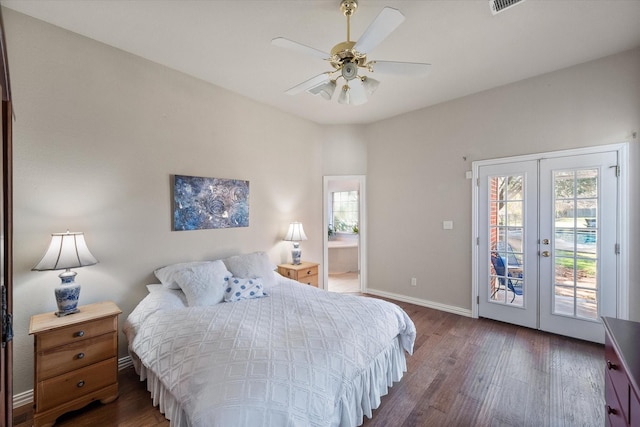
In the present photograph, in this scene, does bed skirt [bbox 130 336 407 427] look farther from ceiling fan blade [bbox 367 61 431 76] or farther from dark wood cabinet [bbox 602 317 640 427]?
ceiling fan blade [bbox 367 61 431 76]

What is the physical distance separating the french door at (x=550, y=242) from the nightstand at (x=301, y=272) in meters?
2.21

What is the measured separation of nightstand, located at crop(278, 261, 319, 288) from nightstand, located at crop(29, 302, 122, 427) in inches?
77.7

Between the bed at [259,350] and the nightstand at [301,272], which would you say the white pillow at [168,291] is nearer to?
the bed at [259,350]

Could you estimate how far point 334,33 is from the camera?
92.0 inches

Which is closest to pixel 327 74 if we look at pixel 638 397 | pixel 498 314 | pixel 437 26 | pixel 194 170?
pixel 437 26

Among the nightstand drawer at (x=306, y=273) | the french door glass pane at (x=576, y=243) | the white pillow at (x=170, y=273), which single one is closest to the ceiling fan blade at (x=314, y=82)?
the white pillow at (x=170, y=273)

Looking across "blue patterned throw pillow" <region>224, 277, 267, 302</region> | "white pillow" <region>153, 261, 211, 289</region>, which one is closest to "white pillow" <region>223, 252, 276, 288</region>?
"blue patterned throw pillow" <region>224, 277, 267, 302</region>

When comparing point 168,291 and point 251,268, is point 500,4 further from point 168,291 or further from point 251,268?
point 168,291

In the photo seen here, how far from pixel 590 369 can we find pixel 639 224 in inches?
57.4

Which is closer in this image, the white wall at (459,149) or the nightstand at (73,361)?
the nightstand at (73,361)

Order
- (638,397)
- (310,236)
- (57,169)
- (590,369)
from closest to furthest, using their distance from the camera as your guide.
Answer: (638,397) → (57,169) → (590,369) → (310,236)

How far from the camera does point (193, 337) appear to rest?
176cm

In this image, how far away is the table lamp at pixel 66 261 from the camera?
1.96 metres

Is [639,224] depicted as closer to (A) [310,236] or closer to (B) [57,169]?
(A) [310,236]
